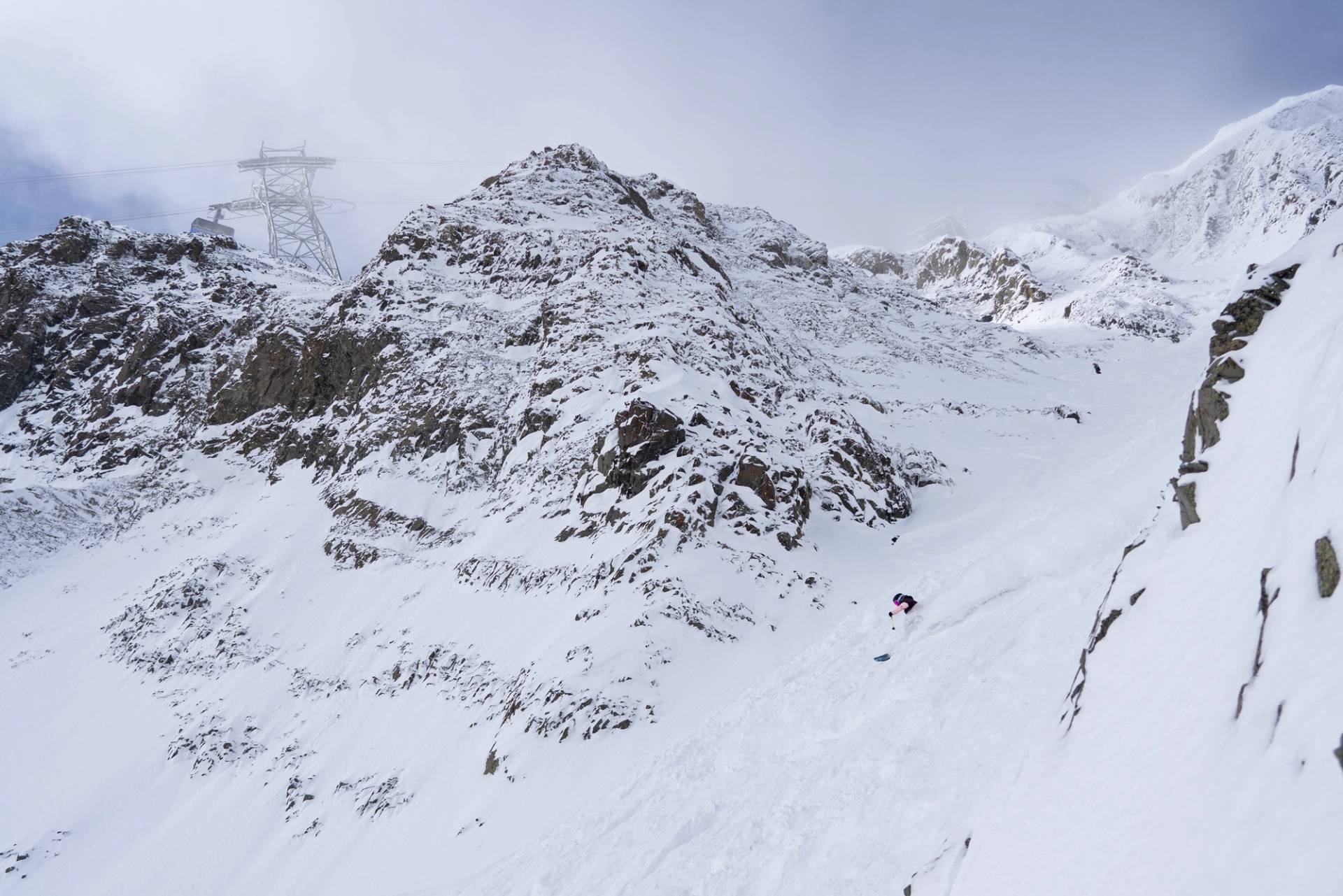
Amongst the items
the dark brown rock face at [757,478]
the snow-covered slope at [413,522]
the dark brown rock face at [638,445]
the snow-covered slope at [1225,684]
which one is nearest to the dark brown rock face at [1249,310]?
the snow-covered slope at [1225,684]

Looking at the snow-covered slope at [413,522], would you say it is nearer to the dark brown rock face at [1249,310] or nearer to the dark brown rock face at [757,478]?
the dark brown rock face at [757,478]

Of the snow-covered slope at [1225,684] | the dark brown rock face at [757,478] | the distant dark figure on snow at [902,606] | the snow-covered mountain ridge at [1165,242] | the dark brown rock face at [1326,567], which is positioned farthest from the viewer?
the snow-covered mountain ridge at [1165,242]

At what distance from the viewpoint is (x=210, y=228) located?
6850 centimetres

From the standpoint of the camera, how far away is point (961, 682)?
32.2 ft

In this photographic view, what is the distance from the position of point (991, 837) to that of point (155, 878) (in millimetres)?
20983

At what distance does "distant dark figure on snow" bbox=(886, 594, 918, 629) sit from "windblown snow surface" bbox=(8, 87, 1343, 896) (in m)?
0.40

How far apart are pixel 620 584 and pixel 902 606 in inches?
313

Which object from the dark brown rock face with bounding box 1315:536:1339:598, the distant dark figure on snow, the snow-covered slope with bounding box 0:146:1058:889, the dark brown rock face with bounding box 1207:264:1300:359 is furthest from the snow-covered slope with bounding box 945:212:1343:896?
the snow-covered slope with bounding box 0:146:1058:889

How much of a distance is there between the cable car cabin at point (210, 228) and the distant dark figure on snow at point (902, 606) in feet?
266

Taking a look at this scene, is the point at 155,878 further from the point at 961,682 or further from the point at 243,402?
the point at 243,402

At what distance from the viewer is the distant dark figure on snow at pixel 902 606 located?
44.7ft

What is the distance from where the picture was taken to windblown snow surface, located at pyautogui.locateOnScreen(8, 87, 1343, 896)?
5426mm

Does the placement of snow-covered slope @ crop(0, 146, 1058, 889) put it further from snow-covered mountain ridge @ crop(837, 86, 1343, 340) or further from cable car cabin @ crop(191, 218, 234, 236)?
snow-covered mountain ridge @ crop(837, 86, 1343, 340)

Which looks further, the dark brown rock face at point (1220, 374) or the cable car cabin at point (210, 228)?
the cable car cabin at point (210, 228)
